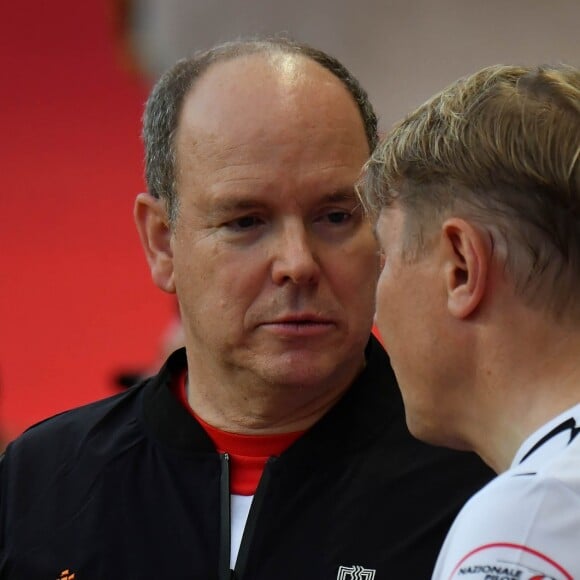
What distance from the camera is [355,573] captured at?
5.38 feet

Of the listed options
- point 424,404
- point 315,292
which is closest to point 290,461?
point 315,292

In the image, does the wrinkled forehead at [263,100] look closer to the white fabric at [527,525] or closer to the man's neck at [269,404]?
the man's neck at [269,404]

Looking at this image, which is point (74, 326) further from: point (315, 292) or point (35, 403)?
point (315, 292)

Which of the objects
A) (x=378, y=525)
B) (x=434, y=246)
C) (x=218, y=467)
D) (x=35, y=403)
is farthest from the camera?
(x=35, y=403)

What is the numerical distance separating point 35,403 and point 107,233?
2.18ft

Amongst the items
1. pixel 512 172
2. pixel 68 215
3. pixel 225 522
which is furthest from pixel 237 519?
pixel 68 215

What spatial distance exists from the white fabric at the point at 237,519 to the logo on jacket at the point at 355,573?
0.15 metres

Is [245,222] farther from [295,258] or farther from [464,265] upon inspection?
[464,265]

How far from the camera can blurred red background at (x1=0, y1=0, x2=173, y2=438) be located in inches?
175

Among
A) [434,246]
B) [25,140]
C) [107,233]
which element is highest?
[434,246]

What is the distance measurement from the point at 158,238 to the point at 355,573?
0.64 metres

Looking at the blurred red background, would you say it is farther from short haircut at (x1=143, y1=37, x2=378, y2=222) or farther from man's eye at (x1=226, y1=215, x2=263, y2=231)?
man's eye at (x1=226, y1=215, x2=263, y2=231)

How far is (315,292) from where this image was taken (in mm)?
1741

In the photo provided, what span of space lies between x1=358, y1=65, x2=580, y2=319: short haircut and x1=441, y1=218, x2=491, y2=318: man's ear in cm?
1
